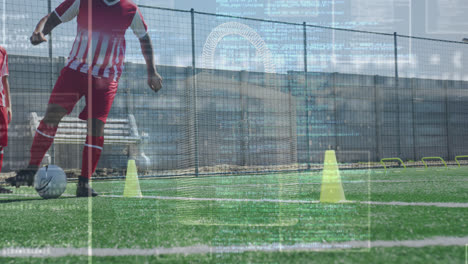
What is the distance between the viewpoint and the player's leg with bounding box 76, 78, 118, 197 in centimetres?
643

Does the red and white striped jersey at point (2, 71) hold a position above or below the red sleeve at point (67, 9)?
below

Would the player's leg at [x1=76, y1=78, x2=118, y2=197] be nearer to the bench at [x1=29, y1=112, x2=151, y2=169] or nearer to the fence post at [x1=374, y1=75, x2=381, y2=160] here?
the bench at [x1=29, y1=112, x2=151, y2=169]

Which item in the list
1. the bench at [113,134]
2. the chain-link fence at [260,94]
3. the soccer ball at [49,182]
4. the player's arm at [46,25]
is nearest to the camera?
the soccer ball at [49,182]

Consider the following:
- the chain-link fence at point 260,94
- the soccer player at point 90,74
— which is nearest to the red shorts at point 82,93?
the soccer player at point 90,74

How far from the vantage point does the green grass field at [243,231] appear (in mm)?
2352

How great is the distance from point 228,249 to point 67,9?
18.1 feet

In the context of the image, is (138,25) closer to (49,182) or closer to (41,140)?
(41,140)

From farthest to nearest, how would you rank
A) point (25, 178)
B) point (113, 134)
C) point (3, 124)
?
point (113, 134)
point (25, 178)
point (3, 124)

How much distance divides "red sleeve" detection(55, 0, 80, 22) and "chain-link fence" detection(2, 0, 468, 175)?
4.60 feet

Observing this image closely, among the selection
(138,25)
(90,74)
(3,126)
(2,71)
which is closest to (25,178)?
(3,126)

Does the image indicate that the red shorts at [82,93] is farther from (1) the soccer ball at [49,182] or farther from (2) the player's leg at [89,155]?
(1) the soccer ball at [49,182]

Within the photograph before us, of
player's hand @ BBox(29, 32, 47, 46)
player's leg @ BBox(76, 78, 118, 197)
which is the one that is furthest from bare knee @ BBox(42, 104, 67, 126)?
player's hand @ BBox(29, 32, 47, 46)

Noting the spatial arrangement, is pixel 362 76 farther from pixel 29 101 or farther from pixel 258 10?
pixel 258 10

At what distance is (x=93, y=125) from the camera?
6.52 metres
